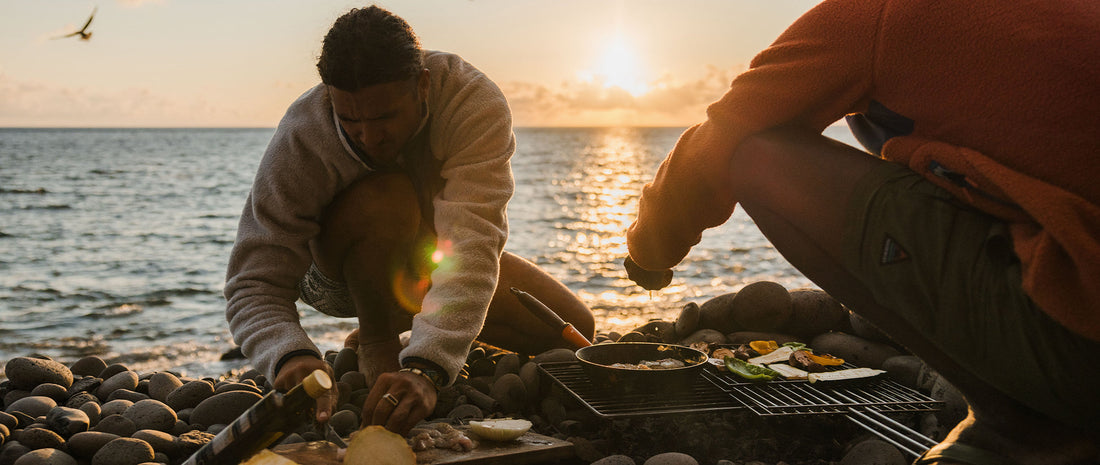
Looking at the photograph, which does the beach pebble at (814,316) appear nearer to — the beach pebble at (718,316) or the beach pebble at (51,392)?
the beach pebble at (718,316)

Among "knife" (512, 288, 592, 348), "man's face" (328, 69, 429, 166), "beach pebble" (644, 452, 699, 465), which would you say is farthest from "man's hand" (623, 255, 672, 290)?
"man's face" (328, 69, 429, 166)

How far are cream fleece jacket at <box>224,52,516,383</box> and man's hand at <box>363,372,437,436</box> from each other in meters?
0.13

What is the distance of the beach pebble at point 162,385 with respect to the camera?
3373 millimetres

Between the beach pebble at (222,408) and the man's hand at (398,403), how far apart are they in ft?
3.35

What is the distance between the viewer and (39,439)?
2.55 meters

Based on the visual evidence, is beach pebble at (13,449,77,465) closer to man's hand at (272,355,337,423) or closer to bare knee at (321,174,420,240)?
man's hand at (272,355,337,423)

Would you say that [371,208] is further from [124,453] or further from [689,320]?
[689,320]

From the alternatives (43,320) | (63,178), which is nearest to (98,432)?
(43,320)

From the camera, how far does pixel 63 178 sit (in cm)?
2469

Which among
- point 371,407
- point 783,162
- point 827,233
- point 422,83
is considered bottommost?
point 371,407

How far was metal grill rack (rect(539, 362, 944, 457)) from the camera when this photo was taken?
2.47 meters

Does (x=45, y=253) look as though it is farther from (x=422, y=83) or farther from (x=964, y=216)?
(x=964, y=216)

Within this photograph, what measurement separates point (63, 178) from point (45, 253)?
17.5m

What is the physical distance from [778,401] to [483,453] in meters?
1.06
